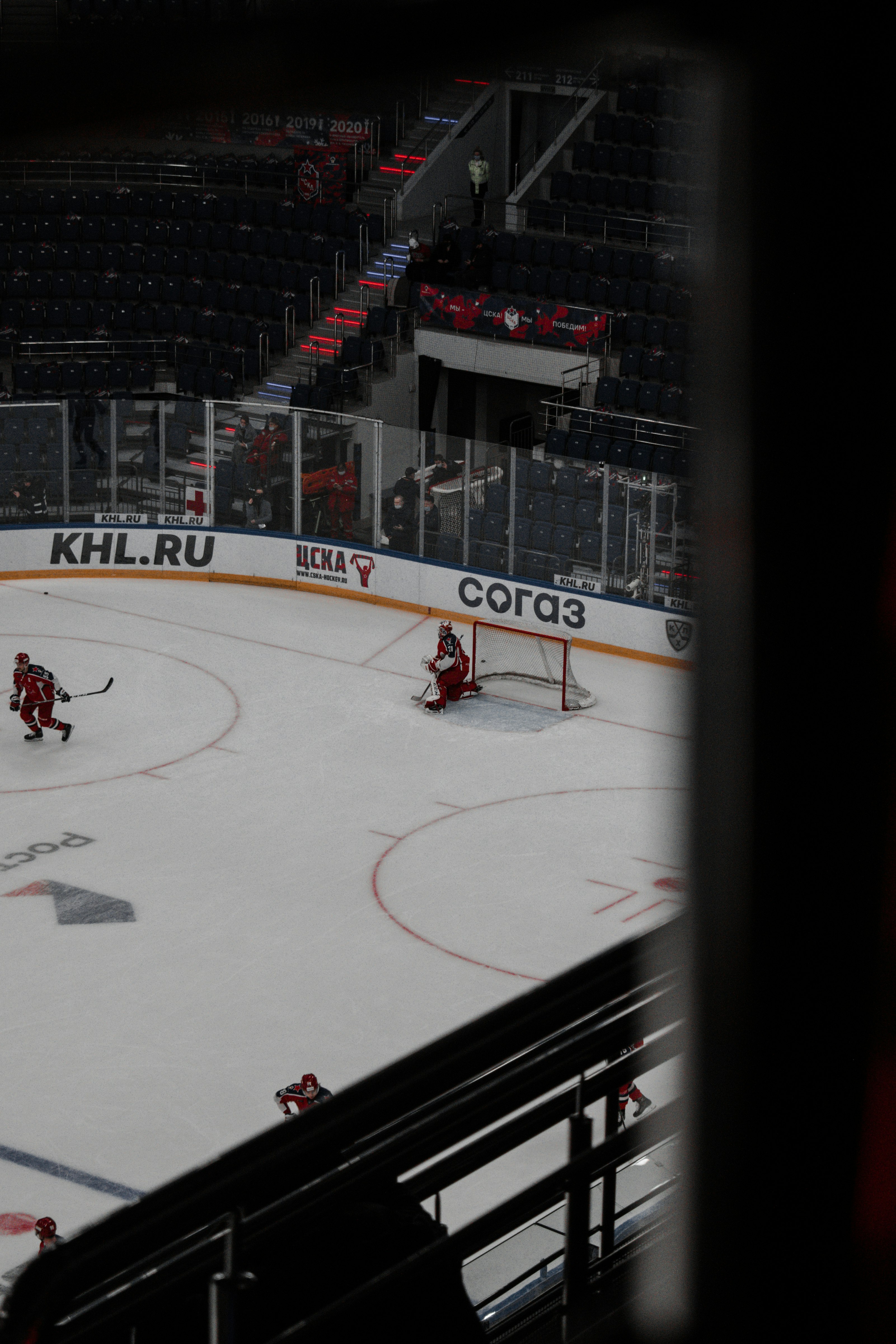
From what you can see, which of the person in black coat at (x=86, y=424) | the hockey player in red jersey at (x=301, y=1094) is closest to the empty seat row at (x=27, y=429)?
the person in black coat at (x=86, y=424)

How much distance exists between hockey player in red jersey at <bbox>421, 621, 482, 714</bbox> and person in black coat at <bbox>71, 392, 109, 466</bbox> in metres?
4.85

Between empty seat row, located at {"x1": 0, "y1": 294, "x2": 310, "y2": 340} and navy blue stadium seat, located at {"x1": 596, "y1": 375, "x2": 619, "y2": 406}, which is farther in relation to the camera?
empty seat row, located at {"x1": 0, "y1": 294, "x2": 310, "y2": 340}

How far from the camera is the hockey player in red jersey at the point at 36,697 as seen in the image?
45.1 ft

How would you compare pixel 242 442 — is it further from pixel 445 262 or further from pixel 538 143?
pixel 538 143

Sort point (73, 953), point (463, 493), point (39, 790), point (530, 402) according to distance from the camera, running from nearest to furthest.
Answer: point (73, 953), point (39, 790), point (463, 493), point (530, 402)

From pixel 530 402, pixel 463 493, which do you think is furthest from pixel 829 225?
pixel 530 402

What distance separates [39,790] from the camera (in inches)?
520

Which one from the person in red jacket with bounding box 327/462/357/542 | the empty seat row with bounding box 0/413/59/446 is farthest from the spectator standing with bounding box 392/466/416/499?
the empty seat row with bounding box 0/413/59/446

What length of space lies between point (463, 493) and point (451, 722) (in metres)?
3.02

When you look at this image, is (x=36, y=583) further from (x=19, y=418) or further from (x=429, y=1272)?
(x=429, y=1272)

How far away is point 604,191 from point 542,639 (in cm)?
991

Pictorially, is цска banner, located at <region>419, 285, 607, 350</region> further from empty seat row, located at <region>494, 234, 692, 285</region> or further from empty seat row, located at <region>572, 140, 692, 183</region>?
empty seat row, located at <region>572, 140, 692, 183</region>

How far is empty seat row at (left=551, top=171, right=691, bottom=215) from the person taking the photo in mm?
23484

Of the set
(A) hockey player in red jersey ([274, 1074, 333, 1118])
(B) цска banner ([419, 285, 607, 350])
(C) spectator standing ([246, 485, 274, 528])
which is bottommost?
(A) hockey player in red jersey ([274, 1074, 333, 1118])
